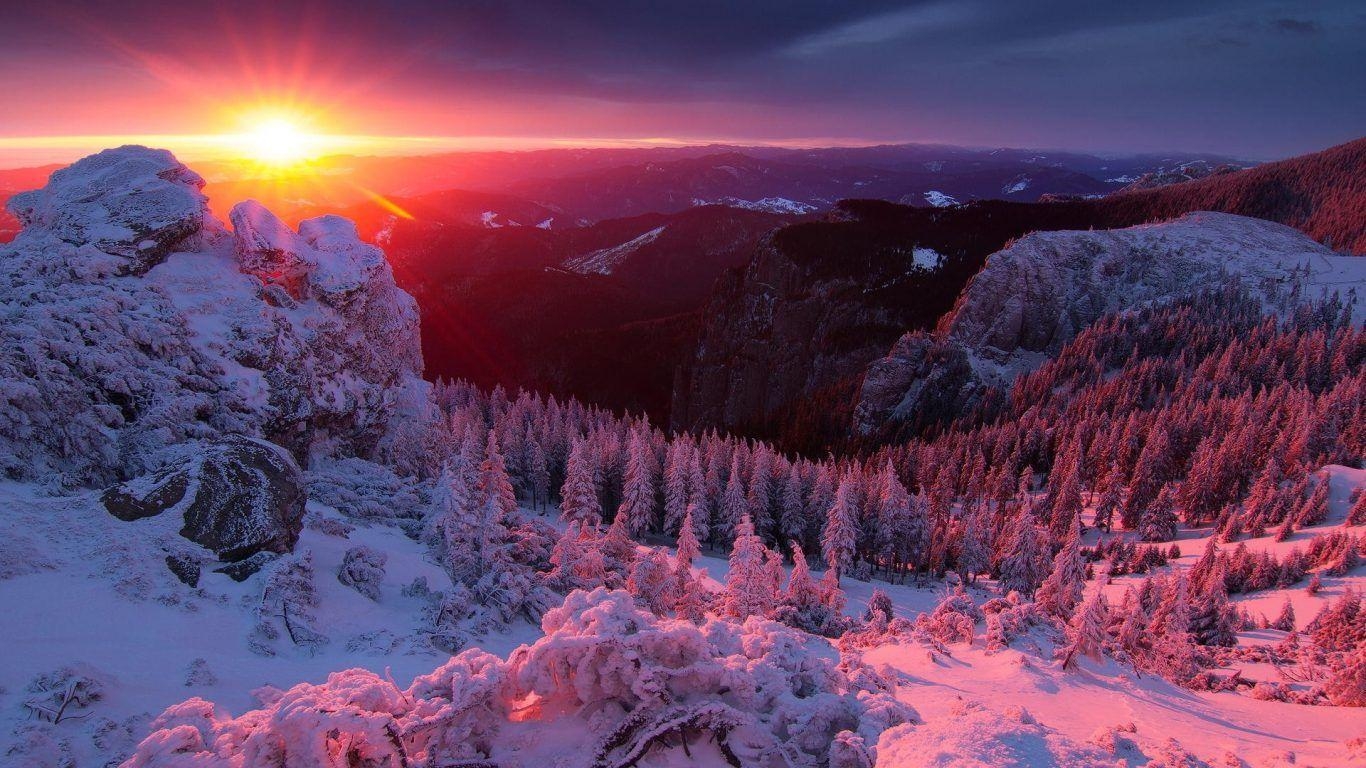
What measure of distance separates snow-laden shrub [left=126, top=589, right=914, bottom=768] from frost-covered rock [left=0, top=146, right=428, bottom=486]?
15.2 m

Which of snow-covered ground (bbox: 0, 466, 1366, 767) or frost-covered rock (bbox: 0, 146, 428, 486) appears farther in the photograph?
frost-covered rock (bbox: 0, 146, 428, 486)

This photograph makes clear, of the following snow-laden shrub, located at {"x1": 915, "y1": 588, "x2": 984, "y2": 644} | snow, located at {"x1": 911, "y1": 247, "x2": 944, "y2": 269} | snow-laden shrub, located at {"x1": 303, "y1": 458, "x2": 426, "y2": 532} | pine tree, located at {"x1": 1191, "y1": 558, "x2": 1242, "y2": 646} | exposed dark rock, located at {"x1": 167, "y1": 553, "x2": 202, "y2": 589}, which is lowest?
pine tree, located at {"x1": 1191, "y1": 558, "x2": 1242, "y2": 646}

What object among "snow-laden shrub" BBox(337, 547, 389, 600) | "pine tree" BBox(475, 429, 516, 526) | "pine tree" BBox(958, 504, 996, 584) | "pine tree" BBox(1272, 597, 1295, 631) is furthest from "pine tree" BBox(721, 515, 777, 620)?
"pine tree" BBox(958, 504, 996, 584)

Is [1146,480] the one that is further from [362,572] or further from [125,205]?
[125,205]

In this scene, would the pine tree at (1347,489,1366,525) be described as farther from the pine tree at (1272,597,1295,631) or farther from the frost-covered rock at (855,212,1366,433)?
the frost-covered rock at (855,212,1366,433)

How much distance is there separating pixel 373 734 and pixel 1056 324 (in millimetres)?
117781

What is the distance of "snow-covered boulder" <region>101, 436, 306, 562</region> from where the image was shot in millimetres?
15891

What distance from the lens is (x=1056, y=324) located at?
10444 centimetres

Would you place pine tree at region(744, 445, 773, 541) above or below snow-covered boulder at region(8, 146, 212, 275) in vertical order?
below

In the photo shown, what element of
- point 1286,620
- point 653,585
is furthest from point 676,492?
point 1286,620

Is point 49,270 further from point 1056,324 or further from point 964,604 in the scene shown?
point 1056,324

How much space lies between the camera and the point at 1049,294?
106m

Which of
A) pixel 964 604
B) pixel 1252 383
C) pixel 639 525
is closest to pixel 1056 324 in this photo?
pixel 1252 383

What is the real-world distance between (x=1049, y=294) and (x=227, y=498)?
11699 cm
